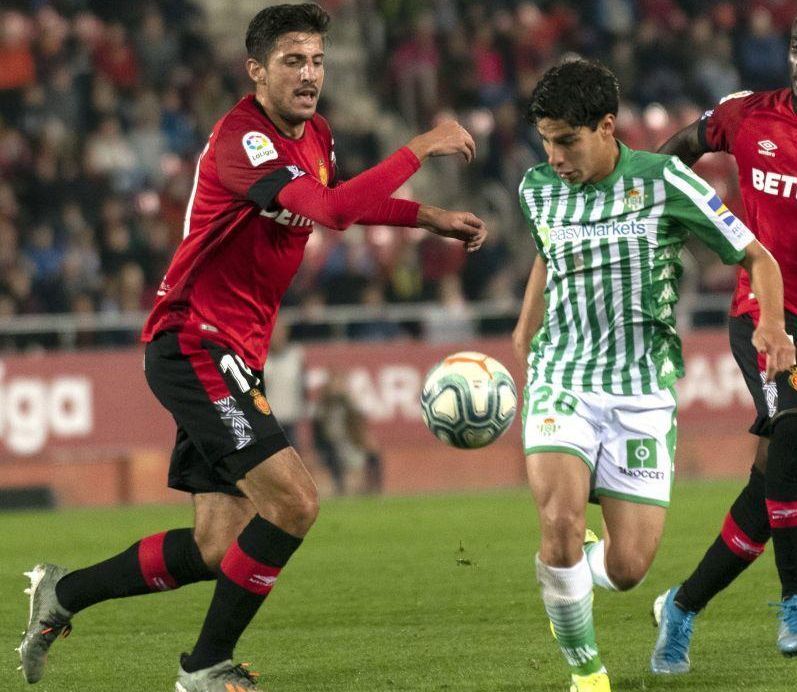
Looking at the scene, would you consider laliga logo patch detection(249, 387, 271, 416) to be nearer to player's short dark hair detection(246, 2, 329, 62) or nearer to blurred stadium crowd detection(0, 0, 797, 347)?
player's short dark hair detection(246, 2, 329, 62)

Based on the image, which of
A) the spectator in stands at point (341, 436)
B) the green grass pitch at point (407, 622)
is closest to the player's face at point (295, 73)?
the green grass pitch at point (407, 622)

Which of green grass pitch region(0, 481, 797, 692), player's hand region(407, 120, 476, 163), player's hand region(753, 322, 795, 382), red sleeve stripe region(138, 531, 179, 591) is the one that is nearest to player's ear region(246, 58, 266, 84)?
player's hand region(407, 120, 476, 163)

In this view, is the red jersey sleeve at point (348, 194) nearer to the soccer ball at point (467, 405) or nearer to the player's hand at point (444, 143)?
the player's hand at point (444, 143)

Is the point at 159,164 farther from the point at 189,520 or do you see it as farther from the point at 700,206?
the point at 700,206

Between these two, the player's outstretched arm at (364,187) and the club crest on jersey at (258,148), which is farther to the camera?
the club crest on jersey at (258,148)

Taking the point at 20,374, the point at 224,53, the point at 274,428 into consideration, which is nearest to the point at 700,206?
the point at 274,428

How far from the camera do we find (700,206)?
18.7 ft

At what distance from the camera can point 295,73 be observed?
600cm

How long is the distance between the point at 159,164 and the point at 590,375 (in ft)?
40.3

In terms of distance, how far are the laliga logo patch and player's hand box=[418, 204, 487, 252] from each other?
2.68ft

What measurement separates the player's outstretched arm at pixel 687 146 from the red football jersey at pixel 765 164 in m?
0.03

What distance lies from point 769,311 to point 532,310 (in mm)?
979

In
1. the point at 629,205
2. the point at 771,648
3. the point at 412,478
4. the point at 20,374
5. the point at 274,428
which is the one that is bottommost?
the point at 412,478

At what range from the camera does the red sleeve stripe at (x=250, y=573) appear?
575cm
